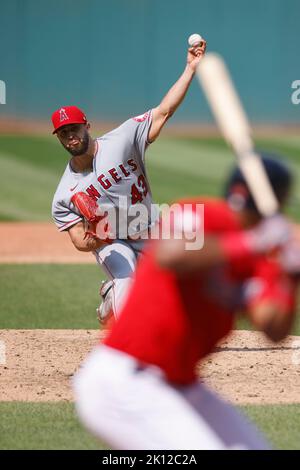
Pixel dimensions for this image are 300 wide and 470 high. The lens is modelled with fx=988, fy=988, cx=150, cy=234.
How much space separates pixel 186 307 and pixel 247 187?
53 centimetres

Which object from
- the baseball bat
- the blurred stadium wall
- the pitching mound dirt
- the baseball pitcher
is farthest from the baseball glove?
the blurred stadium wall

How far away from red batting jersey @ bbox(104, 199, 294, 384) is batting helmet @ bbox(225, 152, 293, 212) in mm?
55

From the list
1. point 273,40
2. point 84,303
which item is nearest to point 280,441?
point 84,303

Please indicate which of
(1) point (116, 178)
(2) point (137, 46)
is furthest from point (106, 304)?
(2) point (137, 46)

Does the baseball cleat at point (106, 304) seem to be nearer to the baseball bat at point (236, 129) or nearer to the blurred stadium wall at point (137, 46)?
A: the baseball bat at point (236, 129)

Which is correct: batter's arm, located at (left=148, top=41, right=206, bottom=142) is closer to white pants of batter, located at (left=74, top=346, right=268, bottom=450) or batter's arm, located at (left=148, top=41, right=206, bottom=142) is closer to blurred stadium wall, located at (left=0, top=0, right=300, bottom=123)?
white pants of batter, located at (left=74, top=346, right=268, bottom=450)

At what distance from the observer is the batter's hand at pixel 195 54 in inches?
314

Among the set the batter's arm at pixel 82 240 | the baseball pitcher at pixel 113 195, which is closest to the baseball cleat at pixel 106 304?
the baseball pitcher at pixel 113 195

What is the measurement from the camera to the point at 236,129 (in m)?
4.01

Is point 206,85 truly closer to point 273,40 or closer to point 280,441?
point 280,441

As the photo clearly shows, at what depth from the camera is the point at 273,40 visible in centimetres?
2445

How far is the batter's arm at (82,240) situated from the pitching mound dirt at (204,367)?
3.30ft

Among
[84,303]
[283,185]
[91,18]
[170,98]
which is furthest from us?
[91,18]
